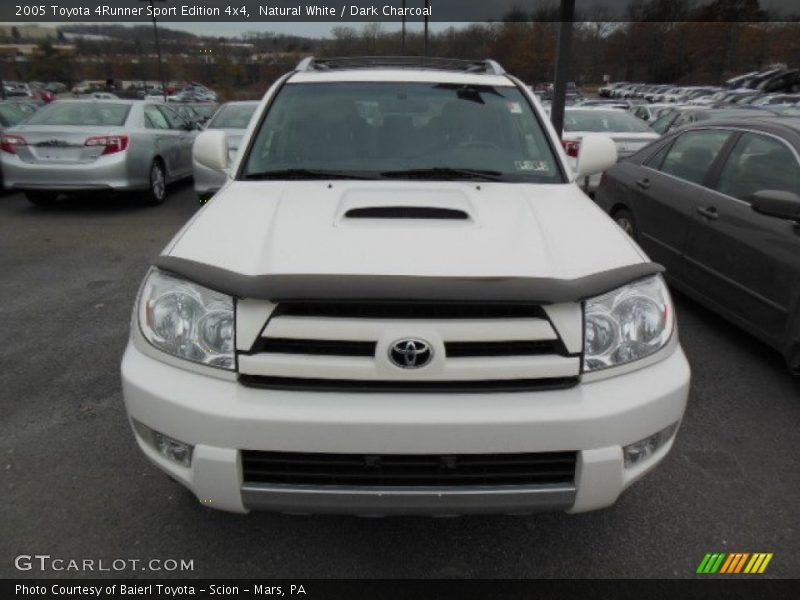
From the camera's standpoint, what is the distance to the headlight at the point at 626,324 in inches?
81.2

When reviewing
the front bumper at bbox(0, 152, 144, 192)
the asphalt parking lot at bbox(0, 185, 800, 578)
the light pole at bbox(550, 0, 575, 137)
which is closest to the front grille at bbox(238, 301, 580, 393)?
the asphalt parking lot at bbox(0, 185, 800, 578)

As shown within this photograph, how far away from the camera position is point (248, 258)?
2152 millimetres

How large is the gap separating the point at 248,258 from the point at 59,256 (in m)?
5.35

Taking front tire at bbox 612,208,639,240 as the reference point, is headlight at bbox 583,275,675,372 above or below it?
above

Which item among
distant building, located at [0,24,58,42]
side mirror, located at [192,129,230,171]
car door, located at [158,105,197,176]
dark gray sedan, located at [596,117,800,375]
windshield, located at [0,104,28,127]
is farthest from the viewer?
distant building, located at [0,24,58,42]

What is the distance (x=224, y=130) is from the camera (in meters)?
8.65

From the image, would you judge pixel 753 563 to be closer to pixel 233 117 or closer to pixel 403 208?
pixel 403 208

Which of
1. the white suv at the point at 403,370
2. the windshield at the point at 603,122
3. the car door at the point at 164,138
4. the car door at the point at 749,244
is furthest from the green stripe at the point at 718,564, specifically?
the car door at the point at 164,138

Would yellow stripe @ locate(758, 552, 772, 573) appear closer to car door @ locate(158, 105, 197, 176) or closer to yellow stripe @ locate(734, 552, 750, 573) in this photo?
yellow stripe @ locate(734, 552, 750, 573)

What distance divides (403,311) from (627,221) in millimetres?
4331

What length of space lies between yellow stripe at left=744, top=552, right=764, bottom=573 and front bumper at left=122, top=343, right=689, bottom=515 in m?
0.76

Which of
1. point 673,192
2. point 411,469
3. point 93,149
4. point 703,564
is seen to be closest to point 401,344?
point 411,469

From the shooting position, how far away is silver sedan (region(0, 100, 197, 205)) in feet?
26.9

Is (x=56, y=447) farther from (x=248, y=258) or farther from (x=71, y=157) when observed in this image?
(x=71, y=157)
